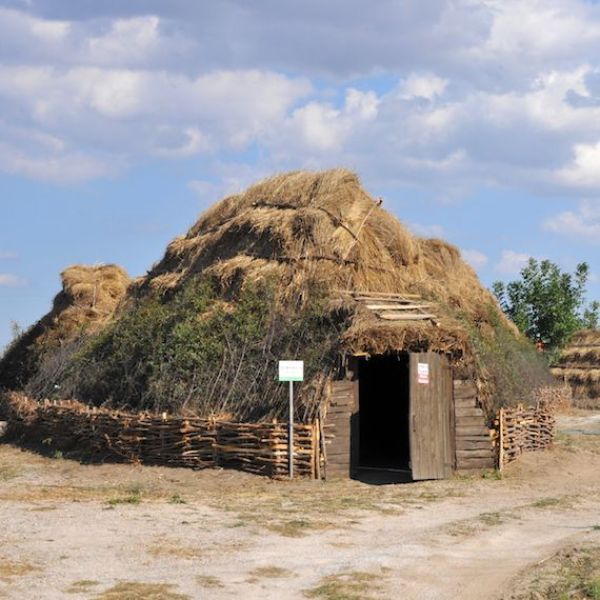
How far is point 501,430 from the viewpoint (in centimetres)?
1734

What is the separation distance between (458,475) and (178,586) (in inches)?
372

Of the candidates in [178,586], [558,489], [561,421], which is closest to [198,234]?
[558,489]

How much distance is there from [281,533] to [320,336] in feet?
22.6

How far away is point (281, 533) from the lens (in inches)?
445

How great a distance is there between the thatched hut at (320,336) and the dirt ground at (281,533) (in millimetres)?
1416

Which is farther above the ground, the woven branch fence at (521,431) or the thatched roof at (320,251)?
the thatched roof at (320,251)

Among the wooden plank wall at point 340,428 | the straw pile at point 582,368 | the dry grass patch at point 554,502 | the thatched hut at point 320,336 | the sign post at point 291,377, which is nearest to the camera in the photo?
the dry grass patch at point 554,502

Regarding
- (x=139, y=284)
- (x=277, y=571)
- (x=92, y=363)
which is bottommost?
(x=277, y=571)

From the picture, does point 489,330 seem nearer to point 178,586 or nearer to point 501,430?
point 501,430

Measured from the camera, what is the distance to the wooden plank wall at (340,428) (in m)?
16.5

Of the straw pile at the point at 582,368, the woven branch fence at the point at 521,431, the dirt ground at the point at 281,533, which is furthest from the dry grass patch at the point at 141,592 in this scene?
the straw pile at the point at 582,368

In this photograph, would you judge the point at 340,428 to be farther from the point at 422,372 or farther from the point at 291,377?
the point at 422,372

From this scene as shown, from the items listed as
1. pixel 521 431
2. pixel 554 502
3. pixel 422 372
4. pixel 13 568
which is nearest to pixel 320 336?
pixel 422 372

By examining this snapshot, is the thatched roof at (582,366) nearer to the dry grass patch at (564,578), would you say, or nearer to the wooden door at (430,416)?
the wooden door at (430,416)
